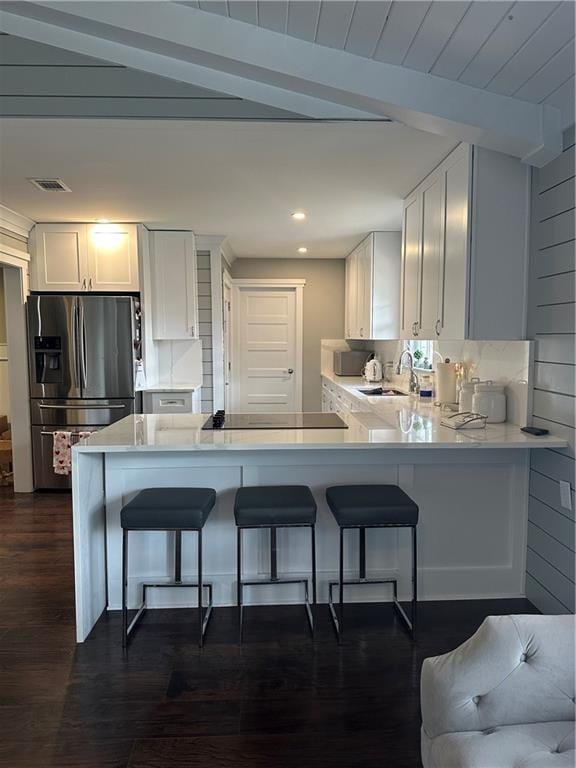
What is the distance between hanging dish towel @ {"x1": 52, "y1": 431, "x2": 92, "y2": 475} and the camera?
4.16m

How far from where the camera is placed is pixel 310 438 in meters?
2.29

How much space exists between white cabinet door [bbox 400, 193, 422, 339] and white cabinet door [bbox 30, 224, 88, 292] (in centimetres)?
282

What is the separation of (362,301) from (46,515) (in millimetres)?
3518

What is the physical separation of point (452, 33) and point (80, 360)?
3627mm

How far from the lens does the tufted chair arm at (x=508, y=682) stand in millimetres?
1186

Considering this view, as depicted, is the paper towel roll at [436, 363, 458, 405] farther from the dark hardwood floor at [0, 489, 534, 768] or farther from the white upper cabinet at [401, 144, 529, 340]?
the dark hardwood floor at [0, 489, 534, 768]

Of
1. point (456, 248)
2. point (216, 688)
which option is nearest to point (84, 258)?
point (456, 248)

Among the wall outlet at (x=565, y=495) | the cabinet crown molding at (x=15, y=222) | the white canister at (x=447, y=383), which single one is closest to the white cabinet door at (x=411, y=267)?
the white canister at (x=447, y=383)

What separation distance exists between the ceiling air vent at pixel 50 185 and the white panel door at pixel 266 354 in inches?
129

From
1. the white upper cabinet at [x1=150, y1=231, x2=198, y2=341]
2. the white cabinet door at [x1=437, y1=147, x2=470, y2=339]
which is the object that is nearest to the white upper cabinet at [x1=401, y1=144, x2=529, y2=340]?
the white cabinet door at [x1=437, y1=147, x2=470, y2=339]

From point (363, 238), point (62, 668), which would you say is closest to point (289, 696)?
point (62, 668)

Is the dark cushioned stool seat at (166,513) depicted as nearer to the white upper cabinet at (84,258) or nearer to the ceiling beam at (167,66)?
the ceiling beam at (167,66)

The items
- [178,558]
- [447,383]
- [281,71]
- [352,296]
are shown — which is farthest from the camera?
[352,296]

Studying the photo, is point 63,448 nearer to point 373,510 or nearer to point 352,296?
point 373,510
